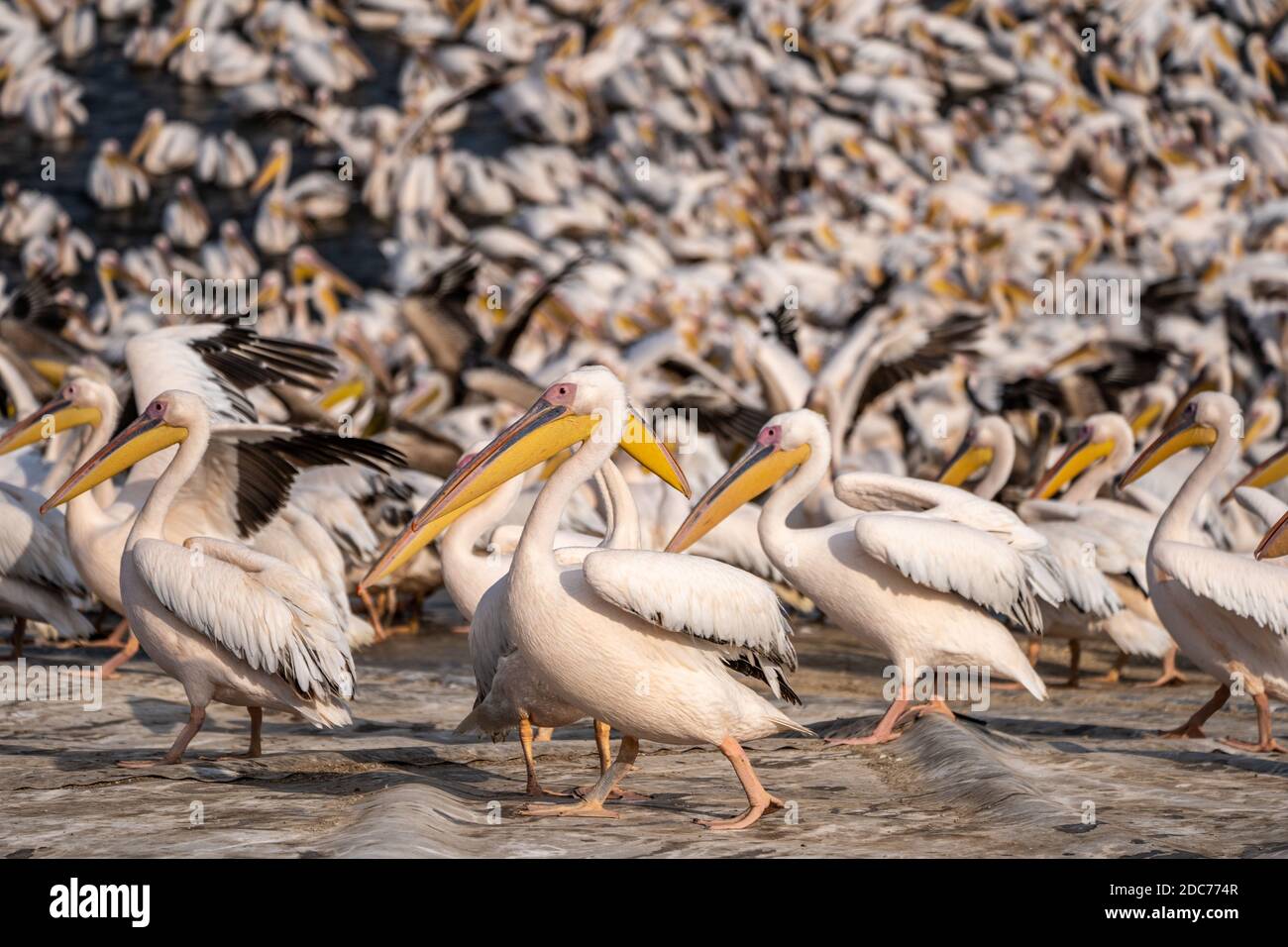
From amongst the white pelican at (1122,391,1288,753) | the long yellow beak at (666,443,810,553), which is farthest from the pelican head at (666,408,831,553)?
the white pelican at (1122,391,1288,753)

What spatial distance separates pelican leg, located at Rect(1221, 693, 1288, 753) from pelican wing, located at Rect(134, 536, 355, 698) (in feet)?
8.99

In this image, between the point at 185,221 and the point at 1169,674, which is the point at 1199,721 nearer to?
the point at 1169,674

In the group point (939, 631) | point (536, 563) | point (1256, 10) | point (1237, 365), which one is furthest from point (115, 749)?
point (1256, 10)

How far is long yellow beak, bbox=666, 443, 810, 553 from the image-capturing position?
5.67 m

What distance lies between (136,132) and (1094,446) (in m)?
17.1

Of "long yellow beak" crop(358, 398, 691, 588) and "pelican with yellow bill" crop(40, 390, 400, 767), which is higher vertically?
"long yellow beak" crop(358, 398, 691, 588)

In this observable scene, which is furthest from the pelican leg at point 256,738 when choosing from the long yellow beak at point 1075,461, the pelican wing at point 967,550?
the long yellow beak at point 1075,461

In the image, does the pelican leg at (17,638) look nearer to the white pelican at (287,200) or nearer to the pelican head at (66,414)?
the pelican head at (66,414)

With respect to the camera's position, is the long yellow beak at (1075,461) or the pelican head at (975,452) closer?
the long yellow beak at (1075,461)

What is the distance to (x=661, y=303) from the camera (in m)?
16.7

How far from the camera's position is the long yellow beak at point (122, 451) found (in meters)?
5.94

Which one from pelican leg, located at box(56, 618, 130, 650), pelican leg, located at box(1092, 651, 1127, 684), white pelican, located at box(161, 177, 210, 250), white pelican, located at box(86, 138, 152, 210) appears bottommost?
pelican leg, located at box(1092, 651, 1127, 684)

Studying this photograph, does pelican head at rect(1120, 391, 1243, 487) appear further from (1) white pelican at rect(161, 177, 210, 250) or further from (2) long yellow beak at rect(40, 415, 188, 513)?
(1) white pelican at rect(161, 177, 210, 250)

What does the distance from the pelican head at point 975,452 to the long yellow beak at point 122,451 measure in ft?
14.4
